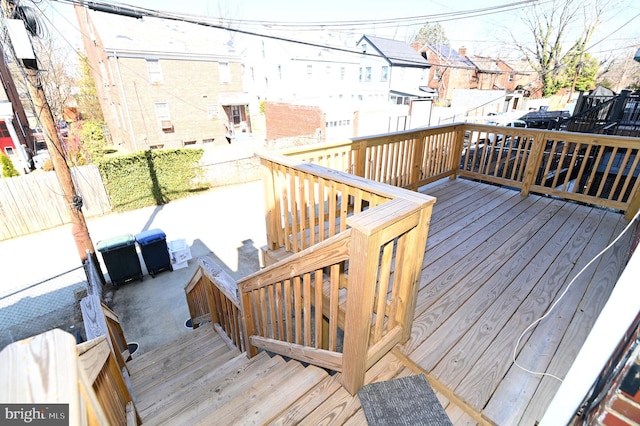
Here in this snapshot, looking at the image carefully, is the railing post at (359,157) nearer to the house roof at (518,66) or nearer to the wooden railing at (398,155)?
the wooden railing at (398,155)

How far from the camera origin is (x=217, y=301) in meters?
3.83

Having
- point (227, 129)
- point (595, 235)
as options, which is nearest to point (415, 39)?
point (227, 129)

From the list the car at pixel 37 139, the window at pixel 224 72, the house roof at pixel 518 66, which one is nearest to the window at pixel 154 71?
the window at pixel 224 72

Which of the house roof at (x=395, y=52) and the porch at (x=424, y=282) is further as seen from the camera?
the house roof at (x=395, y=52)

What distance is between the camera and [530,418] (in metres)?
1.58

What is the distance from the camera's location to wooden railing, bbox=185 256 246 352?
10.6 ft

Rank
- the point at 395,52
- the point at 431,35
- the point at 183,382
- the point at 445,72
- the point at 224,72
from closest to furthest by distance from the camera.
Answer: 1. the point at 183,382
2. the point at 224,72
3. the point at 395,52
4. the point at 445,72
5. the point at 431,35

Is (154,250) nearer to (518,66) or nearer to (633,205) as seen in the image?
(633,205)

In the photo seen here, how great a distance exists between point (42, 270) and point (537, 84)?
38888 mm

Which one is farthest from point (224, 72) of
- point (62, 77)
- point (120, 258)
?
point (120, 258)

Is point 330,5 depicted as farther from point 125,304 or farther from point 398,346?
point 398,346

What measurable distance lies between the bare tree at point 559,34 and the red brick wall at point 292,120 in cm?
1623

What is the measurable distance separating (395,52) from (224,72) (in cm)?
1385

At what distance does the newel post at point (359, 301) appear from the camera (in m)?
1.33
